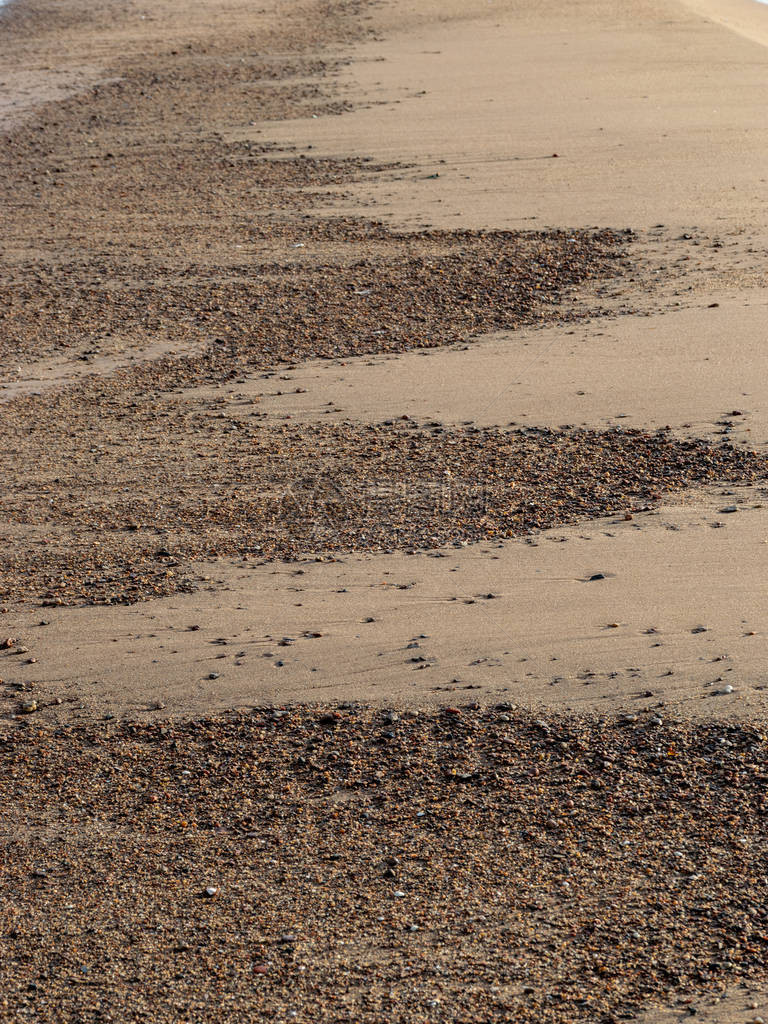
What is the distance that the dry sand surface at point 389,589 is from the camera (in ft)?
11.8

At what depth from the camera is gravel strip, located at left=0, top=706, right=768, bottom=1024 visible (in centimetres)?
341

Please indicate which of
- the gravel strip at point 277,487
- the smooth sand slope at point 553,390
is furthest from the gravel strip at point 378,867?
the gravel strip at point 277,487

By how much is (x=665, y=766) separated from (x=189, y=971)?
1.77 metres

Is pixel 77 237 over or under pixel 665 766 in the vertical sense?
over

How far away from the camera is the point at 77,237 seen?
1057 centimetres

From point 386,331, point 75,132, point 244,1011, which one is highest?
point 75,132

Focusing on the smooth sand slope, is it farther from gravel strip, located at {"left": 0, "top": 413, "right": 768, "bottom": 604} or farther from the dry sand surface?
gravel strip, located at {"left": 0, "top": 413, "right": 768, "bottom": 604}

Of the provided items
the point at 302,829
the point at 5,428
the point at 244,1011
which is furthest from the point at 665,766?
the point at 5,428

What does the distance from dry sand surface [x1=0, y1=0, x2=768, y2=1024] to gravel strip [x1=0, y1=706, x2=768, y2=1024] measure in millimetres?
13

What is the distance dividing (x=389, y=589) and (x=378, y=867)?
1.74 meters

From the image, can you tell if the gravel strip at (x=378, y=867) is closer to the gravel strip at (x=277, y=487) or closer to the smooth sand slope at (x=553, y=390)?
the smooth sand slope at (x=553, y=390)

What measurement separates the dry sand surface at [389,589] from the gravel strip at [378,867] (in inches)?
0.5

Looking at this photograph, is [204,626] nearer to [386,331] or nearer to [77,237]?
[386,331]

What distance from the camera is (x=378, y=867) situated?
12.6ft
